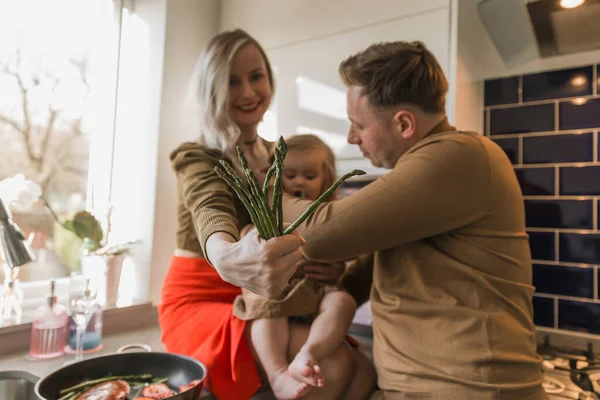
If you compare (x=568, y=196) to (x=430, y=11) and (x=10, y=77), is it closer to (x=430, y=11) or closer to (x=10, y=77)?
(x=430, y=11)

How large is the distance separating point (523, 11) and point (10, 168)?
1.54 metres

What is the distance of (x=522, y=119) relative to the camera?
4.75ft

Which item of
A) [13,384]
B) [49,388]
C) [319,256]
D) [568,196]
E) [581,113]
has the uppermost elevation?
[581,113]

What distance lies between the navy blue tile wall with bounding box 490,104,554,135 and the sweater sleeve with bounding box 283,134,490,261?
27.0 inches

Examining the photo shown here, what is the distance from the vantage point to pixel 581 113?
4.46ft

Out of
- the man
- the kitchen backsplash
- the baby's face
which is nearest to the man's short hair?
the man

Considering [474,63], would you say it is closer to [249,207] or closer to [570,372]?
[570,372]

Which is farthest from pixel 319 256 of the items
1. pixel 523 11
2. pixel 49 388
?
pixel 523 11

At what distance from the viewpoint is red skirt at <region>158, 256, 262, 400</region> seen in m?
0.93

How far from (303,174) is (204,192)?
400 mm

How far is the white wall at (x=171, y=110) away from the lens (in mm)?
1634

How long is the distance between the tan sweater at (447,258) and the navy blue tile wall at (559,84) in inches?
25.8

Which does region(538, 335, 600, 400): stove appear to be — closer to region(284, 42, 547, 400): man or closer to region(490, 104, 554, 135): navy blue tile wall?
region(284, 42, 547, 400): man

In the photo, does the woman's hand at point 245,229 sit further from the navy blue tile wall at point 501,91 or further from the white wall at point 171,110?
the navy blue tile wall at point 501,91
